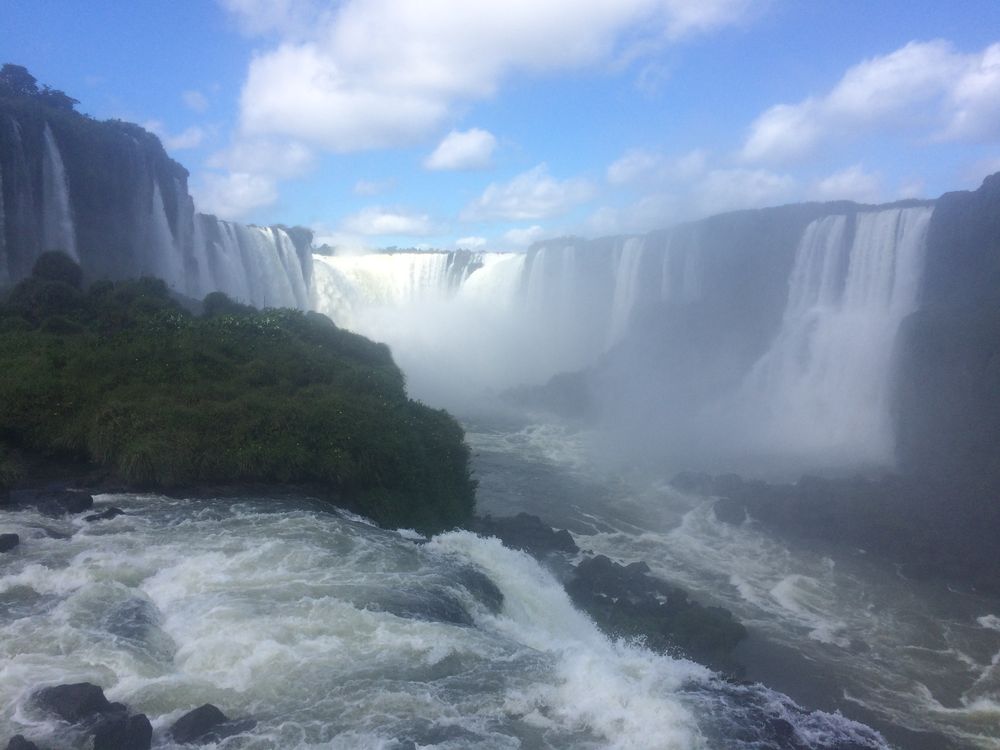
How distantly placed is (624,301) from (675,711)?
45.2 metres

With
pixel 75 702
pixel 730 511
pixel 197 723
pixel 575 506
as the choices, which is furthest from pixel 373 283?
pixel 197 723

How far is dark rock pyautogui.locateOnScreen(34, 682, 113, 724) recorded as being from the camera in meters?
6.89

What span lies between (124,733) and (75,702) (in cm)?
69

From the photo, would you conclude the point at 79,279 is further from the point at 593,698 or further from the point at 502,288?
the point at 502,288

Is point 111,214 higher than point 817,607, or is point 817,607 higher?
point 111,214

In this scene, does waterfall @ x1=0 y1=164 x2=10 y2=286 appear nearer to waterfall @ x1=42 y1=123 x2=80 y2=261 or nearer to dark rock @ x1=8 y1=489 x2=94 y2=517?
waterfall @ x1=42 y1=123 x2=80 y2=261

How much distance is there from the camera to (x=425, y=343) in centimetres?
5928

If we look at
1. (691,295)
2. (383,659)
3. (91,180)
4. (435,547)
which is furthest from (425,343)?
(383,659)

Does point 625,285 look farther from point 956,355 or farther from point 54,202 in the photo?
point 54,202

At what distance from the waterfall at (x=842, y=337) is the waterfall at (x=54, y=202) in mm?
33894

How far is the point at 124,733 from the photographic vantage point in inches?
264

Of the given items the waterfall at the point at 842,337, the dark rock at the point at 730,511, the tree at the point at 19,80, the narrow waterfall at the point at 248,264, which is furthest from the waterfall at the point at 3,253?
the waterfall at the point at 842,337

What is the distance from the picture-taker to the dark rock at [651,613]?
15.4 meters

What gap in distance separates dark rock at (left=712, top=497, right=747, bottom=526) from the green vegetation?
11.3 meters
